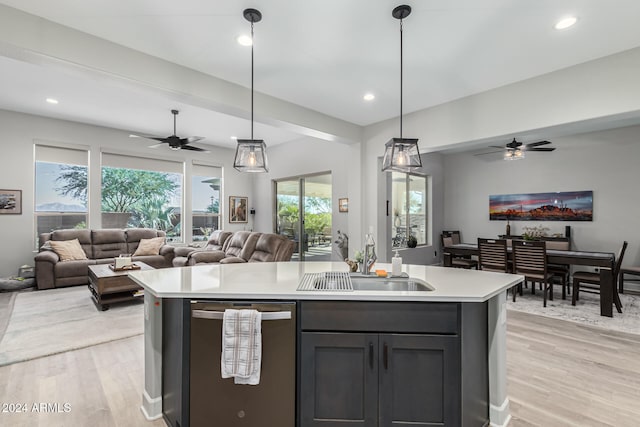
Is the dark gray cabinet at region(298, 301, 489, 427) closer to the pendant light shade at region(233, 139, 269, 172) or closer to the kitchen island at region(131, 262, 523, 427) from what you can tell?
the kitchen island at region(131, 262, 523, 427)

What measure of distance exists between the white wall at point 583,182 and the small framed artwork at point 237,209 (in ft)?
19.1

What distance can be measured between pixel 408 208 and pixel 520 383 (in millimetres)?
4967

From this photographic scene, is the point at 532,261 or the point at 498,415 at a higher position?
the point at 532,261

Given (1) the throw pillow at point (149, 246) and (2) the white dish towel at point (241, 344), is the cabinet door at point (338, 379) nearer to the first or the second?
(2) the white dish towel at point (241, 344)

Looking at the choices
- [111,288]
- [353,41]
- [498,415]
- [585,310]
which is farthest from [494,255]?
[111,288]

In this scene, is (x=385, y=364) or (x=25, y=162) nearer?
(x=385, y=364)

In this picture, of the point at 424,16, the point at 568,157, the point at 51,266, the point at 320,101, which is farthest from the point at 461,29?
the point at 51,266

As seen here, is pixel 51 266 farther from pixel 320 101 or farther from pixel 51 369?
pixel 320 101

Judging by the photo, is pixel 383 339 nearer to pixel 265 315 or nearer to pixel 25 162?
pixel 265 315

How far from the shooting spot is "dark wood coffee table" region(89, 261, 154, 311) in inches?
159

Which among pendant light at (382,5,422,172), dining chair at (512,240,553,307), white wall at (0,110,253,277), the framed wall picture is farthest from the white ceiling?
the framed wall picture

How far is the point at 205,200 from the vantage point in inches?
313

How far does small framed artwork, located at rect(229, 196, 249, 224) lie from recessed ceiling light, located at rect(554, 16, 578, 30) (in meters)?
7.27

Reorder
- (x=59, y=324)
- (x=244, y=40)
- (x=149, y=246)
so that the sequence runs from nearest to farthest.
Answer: (x=244, y=40) < (x=59, y=324) < (x=149, y=246)
